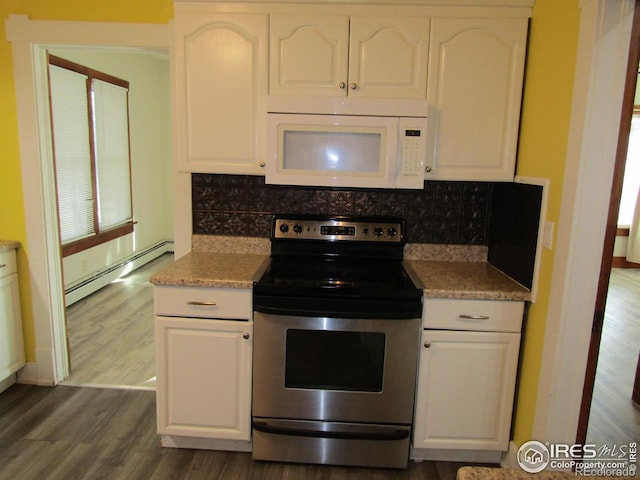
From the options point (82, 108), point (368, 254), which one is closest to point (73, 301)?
point (82, 108)

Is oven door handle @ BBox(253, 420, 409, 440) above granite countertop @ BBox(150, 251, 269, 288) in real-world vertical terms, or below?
below

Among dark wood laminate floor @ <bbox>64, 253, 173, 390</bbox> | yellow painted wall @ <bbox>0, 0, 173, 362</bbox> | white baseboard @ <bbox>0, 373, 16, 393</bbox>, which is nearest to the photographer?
yellow painted wall @ <bbox>0, 0, 173, 362</bbox>

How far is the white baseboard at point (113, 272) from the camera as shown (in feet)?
13.4

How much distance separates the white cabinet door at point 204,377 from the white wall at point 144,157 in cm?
259

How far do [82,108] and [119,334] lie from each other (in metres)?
2.22

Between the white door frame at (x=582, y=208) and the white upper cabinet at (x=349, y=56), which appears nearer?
the white door frame at (x=582, y=208)

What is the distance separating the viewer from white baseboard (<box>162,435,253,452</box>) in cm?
215

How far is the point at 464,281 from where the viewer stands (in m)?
2.06

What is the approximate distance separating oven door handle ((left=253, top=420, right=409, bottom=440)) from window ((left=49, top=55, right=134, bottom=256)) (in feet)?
9.08

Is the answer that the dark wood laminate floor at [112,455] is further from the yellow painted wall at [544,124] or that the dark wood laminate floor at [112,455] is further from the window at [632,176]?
the window at [632,176]

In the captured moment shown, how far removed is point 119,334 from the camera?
11.3 ft

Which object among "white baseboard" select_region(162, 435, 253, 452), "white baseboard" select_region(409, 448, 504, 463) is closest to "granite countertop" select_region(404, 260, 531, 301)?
"white baseboard" select_region(409, 448, 504, 463)

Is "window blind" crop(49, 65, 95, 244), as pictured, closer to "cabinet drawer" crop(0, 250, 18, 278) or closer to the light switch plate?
"cabinet drawer" crop(0, 250, 18, 278)

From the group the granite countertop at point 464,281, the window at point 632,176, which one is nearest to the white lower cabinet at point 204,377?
the granite countertop at point 464,281
